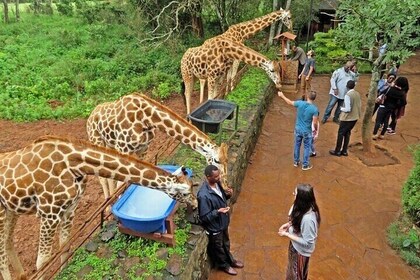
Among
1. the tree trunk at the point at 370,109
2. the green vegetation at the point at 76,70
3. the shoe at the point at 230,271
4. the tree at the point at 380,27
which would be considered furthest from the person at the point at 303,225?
the green vegetation at the point at 76,70

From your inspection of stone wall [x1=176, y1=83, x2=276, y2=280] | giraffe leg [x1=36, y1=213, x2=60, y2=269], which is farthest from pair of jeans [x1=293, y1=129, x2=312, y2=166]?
giraffe leg [x1=36, y1=213, x2=60, y2=269]

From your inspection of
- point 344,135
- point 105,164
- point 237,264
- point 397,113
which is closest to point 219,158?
point 237,264

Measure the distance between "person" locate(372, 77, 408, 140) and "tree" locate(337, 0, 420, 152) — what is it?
90cm

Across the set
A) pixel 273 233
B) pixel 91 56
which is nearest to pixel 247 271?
pixel 273 233

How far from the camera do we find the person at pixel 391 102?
9.68 metres

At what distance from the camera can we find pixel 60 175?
5.06 meters

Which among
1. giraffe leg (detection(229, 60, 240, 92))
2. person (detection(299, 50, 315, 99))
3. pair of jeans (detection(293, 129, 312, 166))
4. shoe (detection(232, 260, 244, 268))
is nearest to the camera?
shoe (detection(232, 260, 244, 268))

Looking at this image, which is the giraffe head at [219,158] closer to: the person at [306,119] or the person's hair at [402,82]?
the person at [306,119]

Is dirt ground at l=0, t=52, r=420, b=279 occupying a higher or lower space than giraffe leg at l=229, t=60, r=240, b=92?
lower

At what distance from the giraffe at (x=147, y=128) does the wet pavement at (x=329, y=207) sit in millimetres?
1542

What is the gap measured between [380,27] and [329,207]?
3.86 m

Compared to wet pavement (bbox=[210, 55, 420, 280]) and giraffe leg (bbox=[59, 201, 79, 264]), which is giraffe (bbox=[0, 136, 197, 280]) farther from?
wet pavement (bbox=[210, 55, 420, 280])

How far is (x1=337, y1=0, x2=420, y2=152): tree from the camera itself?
7203mm

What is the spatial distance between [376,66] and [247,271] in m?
5.50
